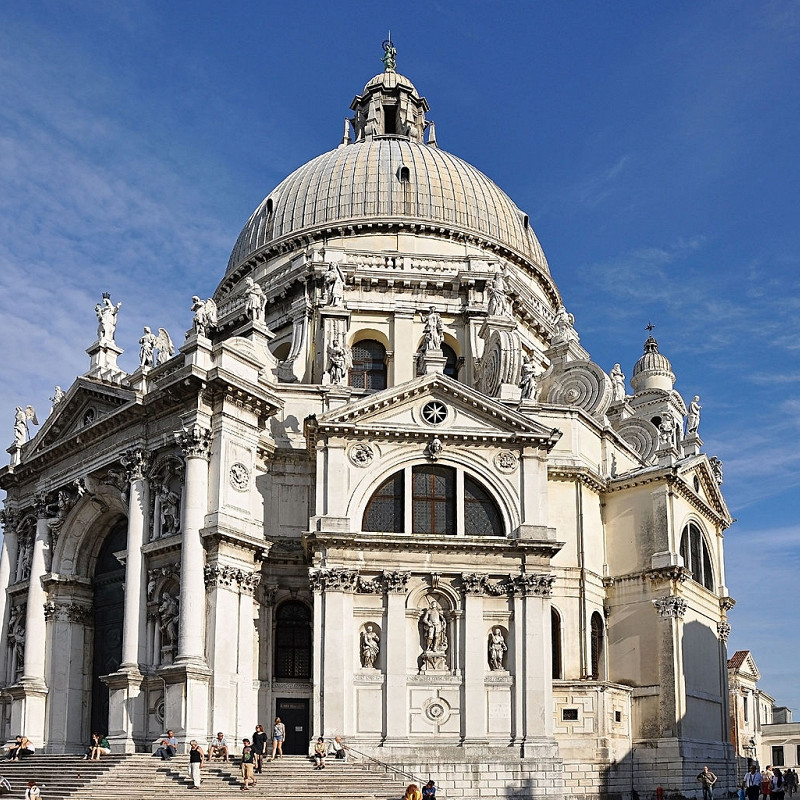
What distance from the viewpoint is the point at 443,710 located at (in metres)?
34.4

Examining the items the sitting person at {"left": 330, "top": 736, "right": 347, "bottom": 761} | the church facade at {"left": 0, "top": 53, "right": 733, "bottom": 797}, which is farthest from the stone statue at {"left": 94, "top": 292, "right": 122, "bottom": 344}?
the sitting person at {"left": 330, "top": 736, "right": 347, "bottom": 761}

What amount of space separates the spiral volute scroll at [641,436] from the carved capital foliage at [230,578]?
759 inches

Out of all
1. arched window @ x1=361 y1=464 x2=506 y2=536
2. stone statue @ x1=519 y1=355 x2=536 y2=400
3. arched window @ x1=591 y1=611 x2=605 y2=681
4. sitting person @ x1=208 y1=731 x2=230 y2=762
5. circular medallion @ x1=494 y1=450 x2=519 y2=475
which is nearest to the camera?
sitting person @ x1=208 y1=731 x2=230 y2=762

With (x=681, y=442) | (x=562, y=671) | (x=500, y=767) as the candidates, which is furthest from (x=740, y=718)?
(x=500, y=767)

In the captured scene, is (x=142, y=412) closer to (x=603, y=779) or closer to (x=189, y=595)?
(x=189, y=595)

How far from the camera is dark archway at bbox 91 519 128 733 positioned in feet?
127

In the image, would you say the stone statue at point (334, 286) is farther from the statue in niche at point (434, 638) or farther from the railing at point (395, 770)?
the railing at point (395, 770)

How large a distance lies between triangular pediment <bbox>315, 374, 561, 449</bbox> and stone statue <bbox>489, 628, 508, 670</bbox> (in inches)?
238

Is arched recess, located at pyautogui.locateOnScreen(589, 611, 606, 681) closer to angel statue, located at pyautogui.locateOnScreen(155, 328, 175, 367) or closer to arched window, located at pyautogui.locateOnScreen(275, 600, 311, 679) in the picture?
arched window, located at pyautogui.locateOnScreen(275, 600, 311, 679)

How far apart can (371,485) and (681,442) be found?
17.1 meters

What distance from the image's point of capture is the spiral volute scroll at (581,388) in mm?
44656

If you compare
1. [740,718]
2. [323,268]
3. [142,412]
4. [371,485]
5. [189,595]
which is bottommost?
[740,718]

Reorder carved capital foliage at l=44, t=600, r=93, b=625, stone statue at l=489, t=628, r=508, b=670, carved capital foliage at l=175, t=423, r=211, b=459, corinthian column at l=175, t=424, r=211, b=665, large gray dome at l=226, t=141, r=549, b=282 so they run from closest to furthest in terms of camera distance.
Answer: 1. corinthian column at l=175, t=424, r=211, b=665
2. carved capital foliage at l=175, t=423, r=211, b=459
3. stone statue at l=489, t=628, r=508, b=670
4. carved capital foliage at l=44, t=600, r=93, b=625
5. large gray dome at l=226, t=141, r=549, b=282

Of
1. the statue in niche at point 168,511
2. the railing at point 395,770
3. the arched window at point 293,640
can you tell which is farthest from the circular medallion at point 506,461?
the statue in niche at point 168,511
